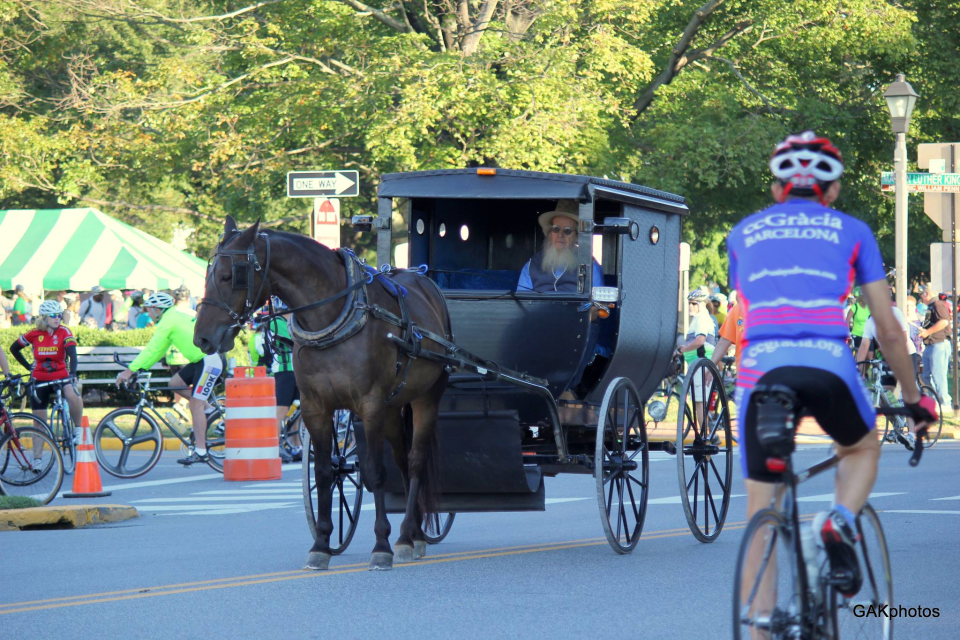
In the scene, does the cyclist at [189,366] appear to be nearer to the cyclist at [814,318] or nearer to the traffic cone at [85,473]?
the traffic cone at [85,473]

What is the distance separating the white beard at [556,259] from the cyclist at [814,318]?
4.84 m

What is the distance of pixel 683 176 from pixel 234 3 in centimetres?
898

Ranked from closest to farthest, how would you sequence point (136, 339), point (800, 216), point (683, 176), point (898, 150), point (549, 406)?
point (800, 216)
point (549, 406)
point (898, 150)
point (136, 339)
point (683, 176)

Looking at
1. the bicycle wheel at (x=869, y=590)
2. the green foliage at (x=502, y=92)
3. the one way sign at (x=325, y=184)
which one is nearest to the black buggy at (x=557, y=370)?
the bicycle wheel at (x=869, y=590)

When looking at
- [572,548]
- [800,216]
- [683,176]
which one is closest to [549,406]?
[572,548]

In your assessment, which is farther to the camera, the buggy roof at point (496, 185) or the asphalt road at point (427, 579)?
the buggy roof at point (496, 185)

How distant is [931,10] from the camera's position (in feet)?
87.7

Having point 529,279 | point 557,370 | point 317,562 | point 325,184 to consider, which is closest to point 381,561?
point 317,562

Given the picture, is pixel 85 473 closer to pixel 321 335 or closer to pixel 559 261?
pixel 559 261

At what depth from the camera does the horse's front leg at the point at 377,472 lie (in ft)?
26.8

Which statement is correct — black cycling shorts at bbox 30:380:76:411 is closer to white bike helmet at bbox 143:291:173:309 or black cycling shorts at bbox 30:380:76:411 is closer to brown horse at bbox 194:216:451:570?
white bike helmet at bbox 143:291:173:309

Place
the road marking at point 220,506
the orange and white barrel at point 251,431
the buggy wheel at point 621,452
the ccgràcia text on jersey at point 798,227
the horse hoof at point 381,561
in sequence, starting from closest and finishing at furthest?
the ccgràcia text on jersey at point 798,227, the horse hoof at point 381,561, the buggy wheel at point 621,452, the road marking at point 220,506, the orange and white barrel at point 251,431

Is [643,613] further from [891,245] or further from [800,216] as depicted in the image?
[891,245]

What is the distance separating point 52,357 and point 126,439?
4.15 feet
